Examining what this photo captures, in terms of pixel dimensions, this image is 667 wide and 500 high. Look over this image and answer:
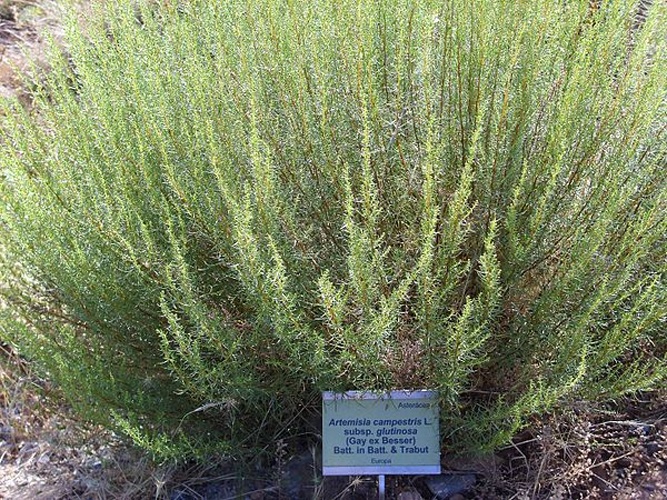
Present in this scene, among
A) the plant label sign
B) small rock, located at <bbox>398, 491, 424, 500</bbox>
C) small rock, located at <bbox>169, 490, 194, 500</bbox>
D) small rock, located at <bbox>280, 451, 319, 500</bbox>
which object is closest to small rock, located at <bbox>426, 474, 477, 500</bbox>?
small rock, located at <bbox>398, 491, 424, 500</bbox>

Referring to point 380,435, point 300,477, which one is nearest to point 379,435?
point 380,435

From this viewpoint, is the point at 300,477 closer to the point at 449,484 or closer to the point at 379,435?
the point at 379,435

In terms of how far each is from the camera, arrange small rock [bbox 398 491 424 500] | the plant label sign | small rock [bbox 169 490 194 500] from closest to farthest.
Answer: the plant label sign
small rock [bbox 398 491 424 500]
small rock [bbox 169 490 194 500]

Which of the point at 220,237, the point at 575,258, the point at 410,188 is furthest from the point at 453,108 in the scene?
the point at 220,237

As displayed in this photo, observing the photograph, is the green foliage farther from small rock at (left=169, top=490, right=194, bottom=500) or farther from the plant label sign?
small rock at (left=169, top=490, right=194, bottom=500)

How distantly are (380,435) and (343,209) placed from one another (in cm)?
68

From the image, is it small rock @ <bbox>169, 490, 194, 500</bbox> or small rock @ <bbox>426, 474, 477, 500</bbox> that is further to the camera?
small rock @ <bbox>169, 490, 194, 500</bbox>

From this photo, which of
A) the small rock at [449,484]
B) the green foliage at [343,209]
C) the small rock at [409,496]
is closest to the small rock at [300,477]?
the green foliage at [343,209]

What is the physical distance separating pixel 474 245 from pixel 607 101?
1.90ft

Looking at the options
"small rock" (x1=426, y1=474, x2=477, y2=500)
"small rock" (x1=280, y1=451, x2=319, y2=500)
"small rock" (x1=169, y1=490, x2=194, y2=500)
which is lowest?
"small rock" (x1=169, y1=490, x2=194, y2=500)

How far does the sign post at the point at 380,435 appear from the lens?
7.45ft

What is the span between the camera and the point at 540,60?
2.25 meters

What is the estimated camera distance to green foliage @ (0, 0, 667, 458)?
2086 mm

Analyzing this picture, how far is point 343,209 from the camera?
7.36 feet
